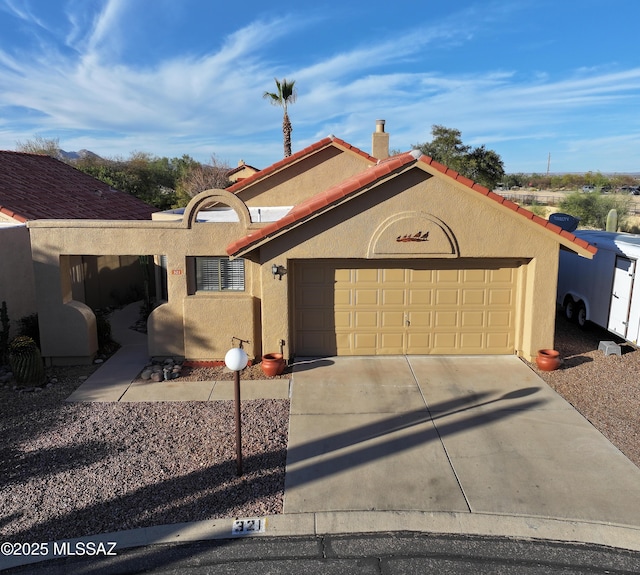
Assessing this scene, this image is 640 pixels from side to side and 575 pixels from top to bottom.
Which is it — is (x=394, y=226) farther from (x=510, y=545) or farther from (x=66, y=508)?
(x=66, y=508)

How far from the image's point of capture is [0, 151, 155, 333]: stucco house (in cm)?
1270

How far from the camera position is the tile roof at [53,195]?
14.9 m

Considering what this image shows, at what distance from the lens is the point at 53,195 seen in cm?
1719

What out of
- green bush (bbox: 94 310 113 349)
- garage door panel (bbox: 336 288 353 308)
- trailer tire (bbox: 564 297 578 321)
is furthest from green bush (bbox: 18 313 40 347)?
trailer tire (bbox: 564 297 578 321)

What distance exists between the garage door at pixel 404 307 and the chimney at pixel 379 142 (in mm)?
7019

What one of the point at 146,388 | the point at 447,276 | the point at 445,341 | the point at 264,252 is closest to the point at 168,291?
the point at 146,388

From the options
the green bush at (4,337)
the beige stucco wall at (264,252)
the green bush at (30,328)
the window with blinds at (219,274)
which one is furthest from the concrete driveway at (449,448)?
the green bush at (4,337)

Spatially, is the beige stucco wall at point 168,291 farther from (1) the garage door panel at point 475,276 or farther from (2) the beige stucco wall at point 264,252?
(1) the garage door panel at point 475,276

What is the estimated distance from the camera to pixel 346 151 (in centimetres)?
1714

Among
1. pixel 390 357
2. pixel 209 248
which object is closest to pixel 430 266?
pixel 390 357

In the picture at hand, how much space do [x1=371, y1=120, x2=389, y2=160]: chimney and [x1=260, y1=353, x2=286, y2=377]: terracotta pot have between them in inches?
358

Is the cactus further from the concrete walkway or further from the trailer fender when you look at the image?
the trailer fender

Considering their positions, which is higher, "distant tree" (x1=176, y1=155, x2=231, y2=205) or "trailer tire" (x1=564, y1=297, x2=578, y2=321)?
"distant tree" (x1=176, y1=155, x2=231, y2=205)

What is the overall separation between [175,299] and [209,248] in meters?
1.34
